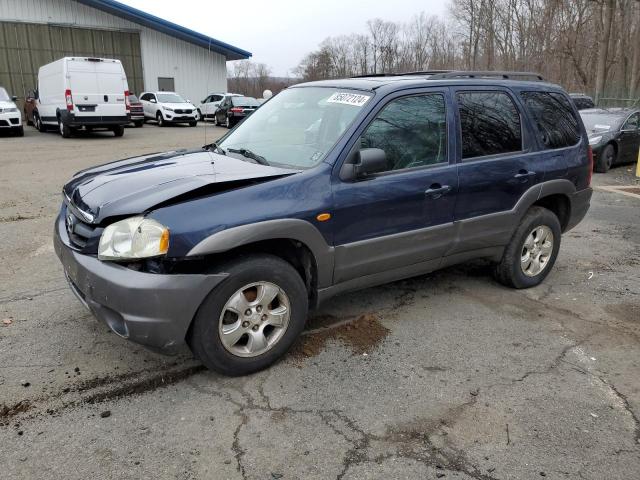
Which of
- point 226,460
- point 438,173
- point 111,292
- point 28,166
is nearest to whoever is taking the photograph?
point 226,460

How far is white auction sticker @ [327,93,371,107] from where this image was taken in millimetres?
3756

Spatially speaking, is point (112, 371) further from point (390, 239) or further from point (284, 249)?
point (390, 239)

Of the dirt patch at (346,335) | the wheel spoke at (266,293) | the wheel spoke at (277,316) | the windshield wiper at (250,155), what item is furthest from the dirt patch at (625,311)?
the windshield wiper at (250,155)

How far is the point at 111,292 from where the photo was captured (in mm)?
2932

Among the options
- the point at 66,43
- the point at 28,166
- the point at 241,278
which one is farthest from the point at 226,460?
the point at 66,43

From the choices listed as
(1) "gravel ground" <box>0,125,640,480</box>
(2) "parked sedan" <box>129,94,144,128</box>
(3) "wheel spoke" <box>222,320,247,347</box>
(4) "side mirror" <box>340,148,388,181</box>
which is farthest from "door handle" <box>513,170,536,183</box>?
(2) "parked sedan" <box>129,94,144,128</box>

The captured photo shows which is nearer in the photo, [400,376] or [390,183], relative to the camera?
[400,376]

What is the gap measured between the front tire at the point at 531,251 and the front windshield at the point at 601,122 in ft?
30.6

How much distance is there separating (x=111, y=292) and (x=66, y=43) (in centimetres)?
3079

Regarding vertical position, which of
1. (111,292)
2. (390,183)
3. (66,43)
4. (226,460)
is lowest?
(226,460)

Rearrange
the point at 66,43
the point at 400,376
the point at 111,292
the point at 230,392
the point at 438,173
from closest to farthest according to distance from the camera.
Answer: the point at 111,292 < the point at 230,392 < the point at 400,376 < the point at 438,173 < the point at 66,43

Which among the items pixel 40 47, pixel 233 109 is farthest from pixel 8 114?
pixel 40 47

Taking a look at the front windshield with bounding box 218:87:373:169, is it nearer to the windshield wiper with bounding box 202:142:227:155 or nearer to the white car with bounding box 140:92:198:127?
the windshield wiper with bounding box 202:142:227:155

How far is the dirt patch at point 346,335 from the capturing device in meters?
3.72
